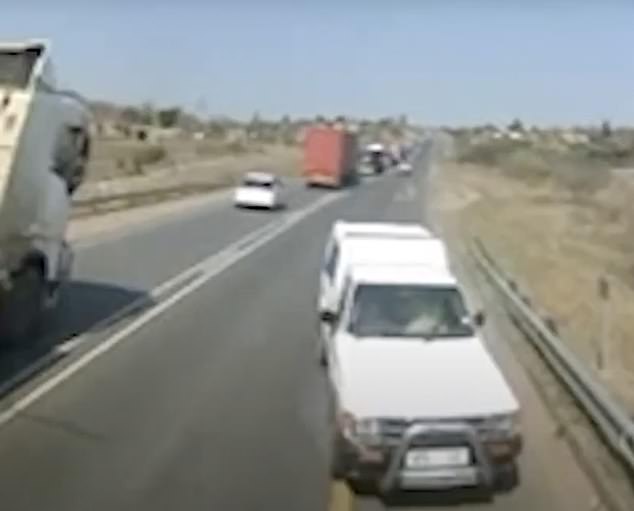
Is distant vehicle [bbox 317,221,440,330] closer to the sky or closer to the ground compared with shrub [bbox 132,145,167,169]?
closer to the sky

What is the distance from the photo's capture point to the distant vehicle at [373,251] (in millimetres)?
14977

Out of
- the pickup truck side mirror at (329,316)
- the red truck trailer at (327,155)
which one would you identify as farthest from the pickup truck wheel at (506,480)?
the red truck trailer at (327,155)

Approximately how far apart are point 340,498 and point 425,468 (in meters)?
0.68

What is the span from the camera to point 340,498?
9266 millimetres

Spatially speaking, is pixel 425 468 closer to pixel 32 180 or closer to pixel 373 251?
pixel 373 251

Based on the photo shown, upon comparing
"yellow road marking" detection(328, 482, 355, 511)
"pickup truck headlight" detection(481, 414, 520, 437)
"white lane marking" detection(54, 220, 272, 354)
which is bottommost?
"white lane marking" detection(54, 220, 272, 354)

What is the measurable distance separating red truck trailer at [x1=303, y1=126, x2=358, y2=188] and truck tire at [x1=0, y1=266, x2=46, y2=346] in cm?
5604

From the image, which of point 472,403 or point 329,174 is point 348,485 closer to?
point 472,403

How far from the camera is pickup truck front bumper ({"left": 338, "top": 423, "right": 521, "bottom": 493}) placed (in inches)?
362

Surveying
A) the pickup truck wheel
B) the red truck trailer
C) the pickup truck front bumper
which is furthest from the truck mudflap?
the red truck trailer

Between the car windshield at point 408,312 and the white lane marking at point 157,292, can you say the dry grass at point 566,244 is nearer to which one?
the car windshield at point 408,312

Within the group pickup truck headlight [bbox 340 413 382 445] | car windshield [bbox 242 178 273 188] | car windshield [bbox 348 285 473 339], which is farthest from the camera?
car windshield [bbox 242 178 273 188]

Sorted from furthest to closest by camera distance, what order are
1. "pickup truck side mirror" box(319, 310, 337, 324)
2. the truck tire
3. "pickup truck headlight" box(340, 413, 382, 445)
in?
1. the truck tire
2. "pickup truck side mirror" box(319, 310, 337, 324)
3. "pickup truck headlight" box(340, 413, 382, 445)

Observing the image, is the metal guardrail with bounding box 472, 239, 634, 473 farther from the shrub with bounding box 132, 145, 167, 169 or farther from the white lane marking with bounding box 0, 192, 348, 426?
the shrub with bounding box 132, 145, 167, 169
